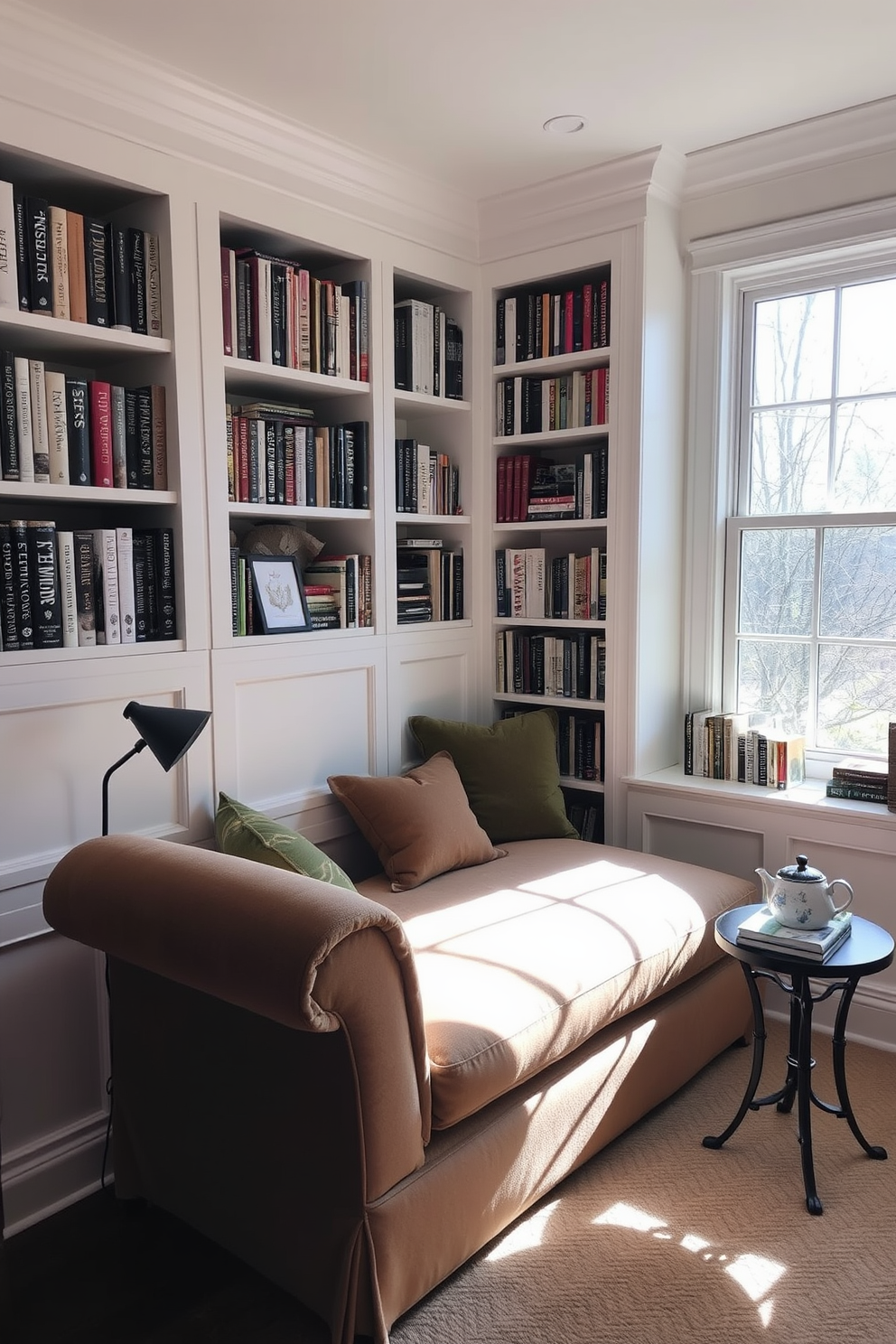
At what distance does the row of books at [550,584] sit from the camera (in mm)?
3346

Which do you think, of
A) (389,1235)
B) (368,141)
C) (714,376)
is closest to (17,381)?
(368,141)

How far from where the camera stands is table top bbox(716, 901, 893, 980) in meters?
2.15

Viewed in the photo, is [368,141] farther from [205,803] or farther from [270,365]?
[205,803]

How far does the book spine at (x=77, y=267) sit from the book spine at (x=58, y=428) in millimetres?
161

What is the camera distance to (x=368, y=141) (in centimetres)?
287

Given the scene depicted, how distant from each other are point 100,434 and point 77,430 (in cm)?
7

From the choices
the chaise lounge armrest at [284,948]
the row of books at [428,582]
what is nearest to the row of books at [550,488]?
the row of books at [428,582]

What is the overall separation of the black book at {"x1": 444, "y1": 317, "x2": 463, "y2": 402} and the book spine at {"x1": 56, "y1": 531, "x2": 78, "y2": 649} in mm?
1537

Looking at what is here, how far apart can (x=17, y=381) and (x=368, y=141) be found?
131cm

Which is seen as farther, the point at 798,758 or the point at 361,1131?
the point at 798,758

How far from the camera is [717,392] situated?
130 inches

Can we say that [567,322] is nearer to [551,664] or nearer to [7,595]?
[551,664]

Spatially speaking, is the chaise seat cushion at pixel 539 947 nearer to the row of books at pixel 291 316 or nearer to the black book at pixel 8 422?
the black book at pixel 8 422

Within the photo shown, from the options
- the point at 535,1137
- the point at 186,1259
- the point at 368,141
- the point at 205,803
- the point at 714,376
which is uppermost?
the point at 368,141
